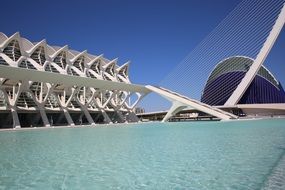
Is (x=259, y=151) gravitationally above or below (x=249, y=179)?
above

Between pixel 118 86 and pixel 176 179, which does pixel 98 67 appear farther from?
pixel 176 179

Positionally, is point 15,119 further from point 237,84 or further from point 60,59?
point 237,84

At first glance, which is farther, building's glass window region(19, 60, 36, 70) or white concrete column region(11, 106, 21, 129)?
building's glass window region(19, 60, 36, 70)

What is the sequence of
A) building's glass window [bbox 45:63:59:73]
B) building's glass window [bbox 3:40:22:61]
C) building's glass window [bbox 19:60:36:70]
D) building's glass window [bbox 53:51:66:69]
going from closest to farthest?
building's glass window [bbox 3:40:22:61]
building's glass window [bbox 19:60:36:70]
building's glass window [bbox 45:63:59:73]
building's glass window [bbox 53:51:66:69]

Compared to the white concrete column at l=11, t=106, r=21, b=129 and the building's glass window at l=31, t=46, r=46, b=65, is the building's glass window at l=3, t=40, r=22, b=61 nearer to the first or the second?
the building's glass window at l=31, t=46, r=46, b=65

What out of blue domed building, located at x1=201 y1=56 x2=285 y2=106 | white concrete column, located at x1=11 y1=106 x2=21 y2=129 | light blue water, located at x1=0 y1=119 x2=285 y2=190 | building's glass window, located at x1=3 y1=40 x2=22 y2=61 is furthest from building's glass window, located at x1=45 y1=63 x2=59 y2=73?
light blue water, located at x1=0 y1=119 x2=285 y2=190

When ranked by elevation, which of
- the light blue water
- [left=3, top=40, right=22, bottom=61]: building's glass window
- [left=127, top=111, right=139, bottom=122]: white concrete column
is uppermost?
[left=3, top=40, right=22, bottom=61]: building's glass window

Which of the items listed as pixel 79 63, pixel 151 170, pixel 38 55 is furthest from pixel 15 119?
pixel 151 170

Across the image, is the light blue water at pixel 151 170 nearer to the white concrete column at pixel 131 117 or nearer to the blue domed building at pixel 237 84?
the white concrete column at pixel 131 117

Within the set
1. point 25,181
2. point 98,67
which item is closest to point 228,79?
point 98,67

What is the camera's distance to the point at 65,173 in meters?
4.84

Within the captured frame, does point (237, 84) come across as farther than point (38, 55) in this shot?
Yes

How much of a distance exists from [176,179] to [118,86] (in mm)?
29474

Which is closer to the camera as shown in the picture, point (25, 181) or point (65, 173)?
point (25, 181)
